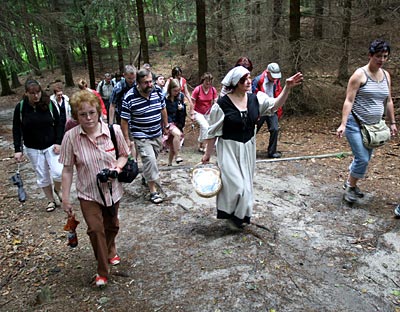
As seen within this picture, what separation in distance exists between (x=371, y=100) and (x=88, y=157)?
3.59 m

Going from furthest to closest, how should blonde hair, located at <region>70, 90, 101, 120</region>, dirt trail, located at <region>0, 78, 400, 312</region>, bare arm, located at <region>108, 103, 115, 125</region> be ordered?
bare arm, located at <region>108, 103, 115, 125</region>, dirt trail, located at <region>0, 78, 400, 312</region>, blonde hair, located at <region>70, 90, 101, 120</region>

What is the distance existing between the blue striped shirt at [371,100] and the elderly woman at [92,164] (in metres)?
3.11

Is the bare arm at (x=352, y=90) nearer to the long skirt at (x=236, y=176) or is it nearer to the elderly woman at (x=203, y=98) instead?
the long skirt at (x=236, y=176)

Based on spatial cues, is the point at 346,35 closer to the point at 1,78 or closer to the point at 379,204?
the point at 379,204

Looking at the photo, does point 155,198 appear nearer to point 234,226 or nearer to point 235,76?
point 234,226

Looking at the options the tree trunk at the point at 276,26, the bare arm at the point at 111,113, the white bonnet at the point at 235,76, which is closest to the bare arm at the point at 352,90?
the white bonnet at the point at 235,76

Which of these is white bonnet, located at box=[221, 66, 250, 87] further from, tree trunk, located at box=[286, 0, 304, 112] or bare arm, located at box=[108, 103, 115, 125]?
tree trunk, located at box=[286, 0, 304, 112]

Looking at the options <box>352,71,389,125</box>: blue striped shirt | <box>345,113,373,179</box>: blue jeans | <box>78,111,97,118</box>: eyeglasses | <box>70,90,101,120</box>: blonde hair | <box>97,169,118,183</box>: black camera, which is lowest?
<box>345,113,373,179</box>: blue jeans

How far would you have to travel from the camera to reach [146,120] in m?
5.36

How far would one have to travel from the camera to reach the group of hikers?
3.32 metres

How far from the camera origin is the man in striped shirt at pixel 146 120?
521 centimetres

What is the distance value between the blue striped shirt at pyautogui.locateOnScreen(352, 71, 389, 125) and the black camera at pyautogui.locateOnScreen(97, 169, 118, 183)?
129 inches

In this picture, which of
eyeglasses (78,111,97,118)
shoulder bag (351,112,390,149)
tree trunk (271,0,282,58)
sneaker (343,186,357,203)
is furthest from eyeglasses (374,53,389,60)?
tree trunk (271,0,282,58)

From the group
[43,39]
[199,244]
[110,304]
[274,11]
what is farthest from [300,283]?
[43,39]
